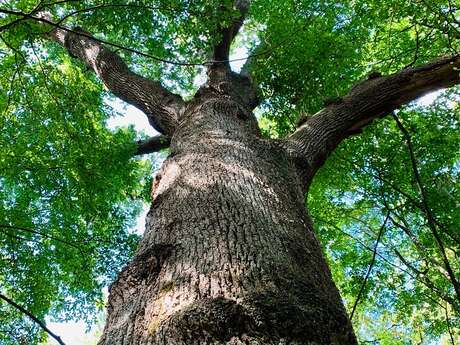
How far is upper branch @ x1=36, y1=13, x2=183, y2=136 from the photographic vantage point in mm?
5082

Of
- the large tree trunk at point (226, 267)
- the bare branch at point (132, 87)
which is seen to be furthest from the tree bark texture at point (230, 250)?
the bare branch at point (132, 87)

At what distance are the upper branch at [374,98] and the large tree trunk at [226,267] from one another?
1.38 metres

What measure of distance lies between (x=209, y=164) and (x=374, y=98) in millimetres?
2552

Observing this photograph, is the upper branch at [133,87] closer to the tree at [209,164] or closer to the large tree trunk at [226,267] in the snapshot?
the tree at [209,164]

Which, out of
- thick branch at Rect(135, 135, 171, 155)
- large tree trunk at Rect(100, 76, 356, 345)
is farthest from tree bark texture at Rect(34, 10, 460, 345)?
thick branch at Rect(135, 135, 171, 155)

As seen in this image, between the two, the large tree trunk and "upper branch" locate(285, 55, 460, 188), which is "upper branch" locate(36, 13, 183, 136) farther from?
the large tree trunk

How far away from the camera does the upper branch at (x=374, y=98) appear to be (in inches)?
179

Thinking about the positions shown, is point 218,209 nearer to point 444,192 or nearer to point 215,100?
point 215,100

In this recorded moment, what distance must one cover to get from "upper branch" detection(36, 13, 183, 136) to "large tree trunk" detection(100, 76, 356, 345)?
1830 millimetres

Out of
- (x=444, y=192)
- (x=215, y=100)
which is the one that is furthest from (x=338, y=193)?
(x=215, y=100)

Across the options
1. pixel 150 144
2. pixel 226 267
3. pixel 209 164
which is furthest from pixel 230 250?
pixel 150 144

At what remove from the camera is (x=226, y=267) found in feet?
6.28

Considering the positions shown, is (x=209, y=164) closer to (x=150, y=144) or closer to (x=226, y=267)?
(x=226, y=267)

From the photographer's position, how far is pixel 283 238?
224cm
